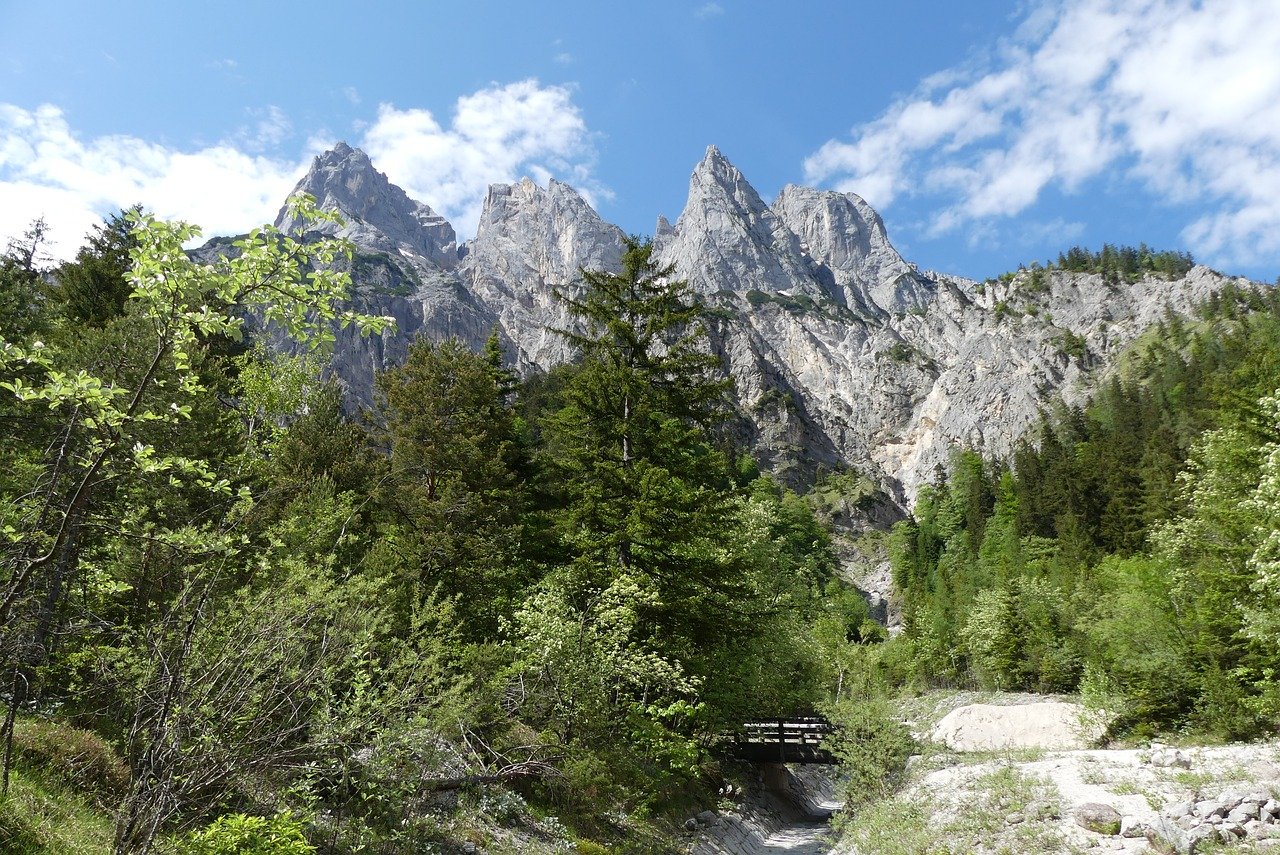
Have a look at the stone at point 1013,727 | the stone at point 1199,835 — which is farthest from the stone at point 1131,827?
the stone at point 1013,727

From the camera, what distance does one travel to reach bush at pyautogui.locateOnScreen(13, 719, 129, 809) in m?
7.79

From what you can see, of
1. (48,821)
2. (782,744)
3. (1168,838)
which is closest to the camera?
(48,821)

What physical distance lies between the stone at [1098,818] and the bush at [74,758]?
15.8 meters

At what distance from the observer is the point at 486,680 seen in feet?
41.5

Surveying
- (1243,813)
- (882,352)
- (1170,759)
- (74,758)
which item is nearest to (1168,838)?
(1243,813)

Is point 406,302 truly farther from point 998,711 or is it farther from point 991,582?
point 998,711

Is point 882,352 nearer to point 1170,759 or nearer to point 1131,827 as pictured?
point 1170,759

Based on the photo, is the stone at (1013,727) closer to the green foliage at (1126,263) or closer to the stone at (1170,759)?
the stone at (1170,759)

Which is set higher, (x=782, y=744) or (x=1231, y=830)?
(x=1231, y=830)

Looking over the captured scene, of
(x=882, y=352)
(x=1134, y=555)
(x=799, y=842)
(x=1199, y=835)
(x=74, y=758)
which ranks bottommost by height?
(x=799, y=842)

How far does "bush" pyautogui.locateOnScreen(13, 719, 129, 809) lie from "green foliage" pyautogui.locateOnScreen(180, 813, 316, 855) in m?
3.45

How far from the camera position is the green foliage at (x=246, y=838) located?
5.31m

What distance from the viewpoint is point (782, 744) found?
25016 mm

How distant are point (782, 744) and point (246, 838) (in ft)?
75.0
